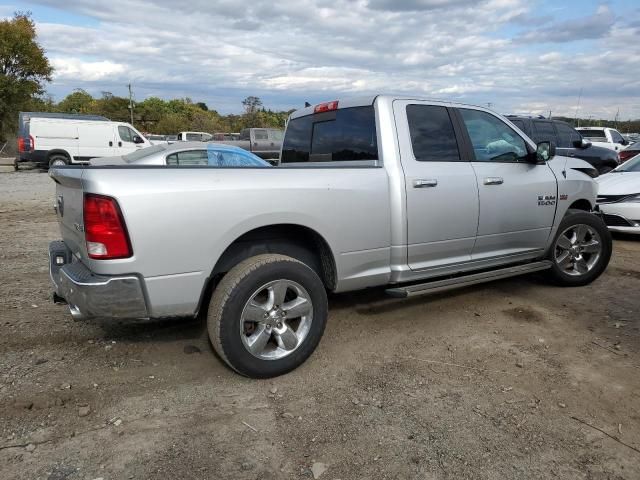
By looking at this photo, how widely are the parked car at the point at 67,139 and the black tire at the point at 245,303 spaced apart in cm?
1820

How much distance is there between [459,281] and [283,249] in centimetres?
150

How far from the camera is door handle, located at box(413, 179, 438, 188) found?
12.5ft

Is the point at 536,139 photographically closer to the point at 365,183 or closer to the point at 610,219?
the point at 610,219

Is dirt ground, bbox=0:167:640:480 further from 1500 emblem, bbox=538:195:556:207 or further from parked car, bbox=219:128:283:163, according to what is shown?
parked car, bbox=219:128:283:163

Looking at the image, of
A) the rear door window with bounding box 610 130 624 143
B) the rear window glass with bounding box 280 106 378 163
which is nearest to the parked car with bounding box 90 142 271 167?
the rear window glass with bounding box 280 106 378 163

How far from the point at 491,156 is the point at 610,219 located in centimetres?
414

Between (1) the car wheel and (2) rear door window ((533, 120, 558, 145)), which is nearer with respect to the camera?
(2) rear door window ((533, 120, 558, 145))

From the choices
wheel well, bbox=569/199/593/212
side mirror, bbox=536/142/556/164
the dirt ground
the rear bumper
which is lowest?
the dirt ground

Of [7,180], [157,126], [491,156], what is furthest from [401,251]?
[157,126]

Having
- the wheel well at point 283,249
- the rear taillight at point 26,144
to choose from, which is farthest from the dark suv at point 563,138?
the rear taillight at point 26,144

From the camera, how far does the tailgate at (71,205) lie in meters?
2.96

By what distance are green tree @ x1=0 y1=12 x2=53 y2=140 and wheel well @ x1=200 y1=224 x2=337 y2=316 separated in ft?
109

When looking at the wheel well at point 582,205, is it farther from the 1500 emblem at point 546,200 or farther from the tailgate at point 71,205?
the tailgate at point 71,205

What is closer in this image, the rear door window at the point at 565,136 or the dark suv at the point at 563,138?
the dark suv at the point at 563,138
